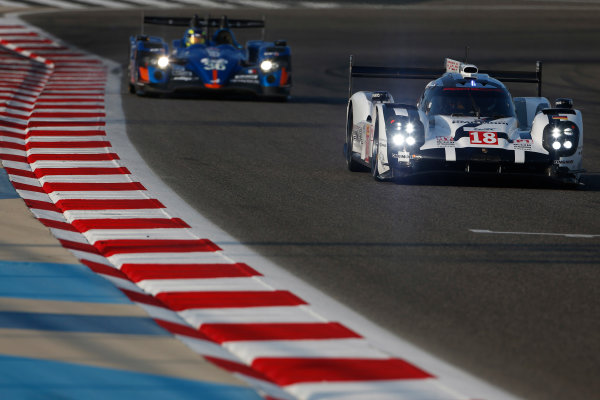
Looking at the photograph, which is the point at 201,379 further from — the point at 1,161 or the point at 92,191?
the point at 1,161

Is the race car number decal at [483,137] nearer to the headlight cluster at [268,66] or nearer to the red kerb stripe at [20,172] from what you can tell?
the red kerb stripe at [20,172]

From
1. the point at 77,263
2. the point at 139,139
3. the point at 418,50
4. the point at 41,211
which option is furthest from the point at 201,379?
the point at 418,50

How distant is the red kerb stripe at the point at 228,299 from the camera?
21.8ft

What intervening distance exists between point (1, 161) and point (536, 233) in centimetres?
591

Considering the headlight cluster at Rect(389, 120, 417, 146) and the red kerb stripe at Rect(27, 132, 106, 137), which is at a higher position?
the headlight cluster at Rect(389, 120, 417, 146)

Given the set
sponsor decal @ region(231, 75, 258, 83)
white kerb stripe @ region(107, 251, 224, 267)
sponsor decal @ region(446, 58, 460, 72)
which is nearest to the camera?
white kerb stripe @ region(107, 251, 224, 267)

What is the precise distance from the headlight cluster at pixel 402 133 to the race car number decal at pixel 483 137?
56cm

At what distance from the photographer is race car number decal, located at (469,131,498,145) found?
1113 cm

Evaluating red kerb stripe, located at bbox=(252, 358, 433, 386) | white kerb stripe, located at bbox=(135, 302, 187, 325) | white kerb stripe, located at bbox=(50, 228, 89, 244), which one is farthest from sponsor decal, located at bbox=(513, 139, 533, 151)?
red kerb stripe, located at bbox=(252, 358, 433, 386)

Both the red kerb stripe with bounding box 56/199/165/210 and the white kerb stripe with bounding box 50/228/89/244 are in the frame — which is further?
the red kerb stripe with bounding box 56/199/165/210

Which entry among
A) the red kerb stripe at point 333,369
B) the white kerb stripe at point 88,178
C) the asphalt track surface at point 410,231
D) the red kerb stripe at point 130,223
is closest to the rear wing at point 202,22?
the asphalt track surface at point 410,231

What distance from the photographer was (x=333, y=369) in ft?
17.8

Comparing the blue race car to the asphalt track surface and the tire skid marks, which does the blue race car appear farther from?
the tire skid marks

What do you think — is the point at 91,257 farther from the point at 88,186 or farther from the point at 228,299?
the point at 88,186
